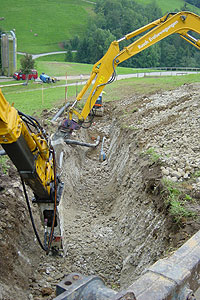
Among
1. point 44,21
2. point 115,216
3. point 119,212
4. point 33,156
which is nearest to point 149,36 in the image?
point 119,212

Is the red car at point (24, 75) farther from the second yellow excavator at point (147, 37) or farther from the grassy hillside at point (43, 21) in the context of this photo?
the grassy hillside at point (43, 21)

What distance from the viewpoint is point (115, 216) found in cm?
991

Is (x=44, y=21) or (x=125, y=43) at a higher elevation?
(x=44, y=21)

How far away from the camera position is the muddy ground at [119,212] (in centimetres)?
Result: 673

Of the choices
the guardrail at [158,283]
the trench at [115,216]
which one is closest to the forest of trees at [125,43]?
the trench at [115,216]

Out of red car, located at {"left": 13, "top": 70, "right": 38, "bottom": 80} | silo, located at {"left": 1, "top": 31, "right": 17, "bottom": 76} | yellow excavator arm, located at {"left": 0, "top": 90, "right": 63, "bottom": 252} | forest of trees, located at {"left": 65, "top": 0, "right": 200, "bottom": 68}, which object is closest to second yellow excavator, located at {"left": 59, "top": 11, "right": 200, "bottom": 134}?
yellow excavator arm, located at {"left": 0, "top": 90, "right": 63, "bottom": 252}

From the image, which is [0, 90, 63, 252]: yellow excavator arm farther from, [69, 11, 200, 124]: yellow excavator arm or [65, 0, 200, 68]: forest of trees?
[65, 0, 200, 68]: forest of trees

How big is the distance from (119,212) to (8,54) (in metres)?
31.0

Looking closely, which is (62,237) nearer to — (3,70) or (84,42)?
(3,70)

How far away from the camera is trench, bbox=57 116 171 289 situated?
7219 millimetres

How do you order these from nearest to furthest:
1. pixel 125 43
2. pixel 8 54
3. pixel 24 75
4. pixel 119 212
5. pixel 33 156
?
1. pixel 33 156
2. pixel 119 212
3. pixel 24 75
4. pixel 8 54
5. pixel 125 43

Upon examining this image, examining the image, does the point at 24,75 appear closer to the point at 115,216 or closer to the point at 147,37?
the point at 147,37

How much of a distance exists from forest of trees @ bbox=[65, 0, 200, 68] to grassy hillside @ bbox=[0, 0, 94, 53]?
5202mm

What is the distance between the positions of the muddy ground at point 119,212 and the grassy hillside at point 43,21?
6500 cm
